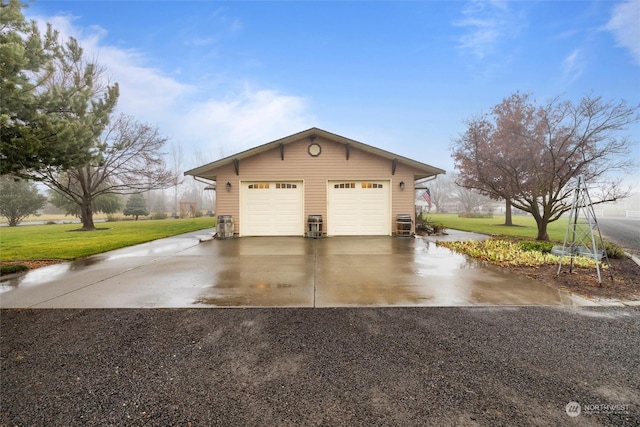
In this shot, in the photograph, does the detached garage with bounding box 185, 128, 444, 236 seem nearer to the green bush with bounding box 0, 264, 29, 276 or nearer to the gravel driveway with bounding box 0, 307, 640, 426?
the green bush with bounding box 0, 264, 29, 276

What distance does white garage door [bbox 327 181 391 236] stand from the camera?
34.9ft

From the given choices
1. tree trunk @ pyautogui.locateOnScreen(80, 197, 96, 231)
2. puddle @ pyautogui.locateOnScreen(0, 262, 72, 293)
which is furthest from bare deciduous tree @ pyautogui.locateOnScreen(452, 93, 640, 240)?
tree trunk @ pyautogui.locateOnScreen(80, 197, 96, 231)

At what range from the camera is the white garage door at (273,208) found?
10609mm

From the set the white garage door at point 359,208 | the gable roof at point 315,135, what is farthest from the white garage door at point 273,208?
the white garage door at point 359,208

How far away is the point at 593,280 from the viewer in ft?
14.3

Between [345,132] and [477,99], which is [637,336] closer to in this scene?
[477,99]

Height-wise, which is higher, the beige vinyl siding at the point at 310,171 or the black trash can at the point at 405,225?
the beige vinyl siding at the point at 310,171

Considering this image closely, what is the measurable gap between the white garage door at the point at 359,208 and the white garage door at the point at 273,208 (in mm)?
1339

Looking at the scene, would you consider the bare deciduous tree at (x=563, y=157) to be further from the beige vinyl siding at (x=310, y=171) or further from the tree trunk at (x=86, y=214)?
the tree trunk at (x=86, y=214)

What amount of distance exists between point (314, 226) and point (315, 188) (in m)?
1.58

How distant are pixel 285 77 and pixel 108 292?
20570mm

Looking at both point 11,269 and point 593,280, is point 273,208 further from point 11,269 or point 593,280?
point 593,280

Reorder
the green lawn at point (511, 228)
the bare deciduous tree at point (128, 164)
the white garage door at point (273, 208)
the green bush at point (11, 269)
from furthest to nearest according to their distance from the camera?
the bare deciduous tree at point (128, 164) < the green lawn at point (511, 228) < the white garage door at point (273, 208) < the green bush at point (11, 269)

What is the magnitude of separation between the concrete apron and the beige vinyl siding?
3900 mm
